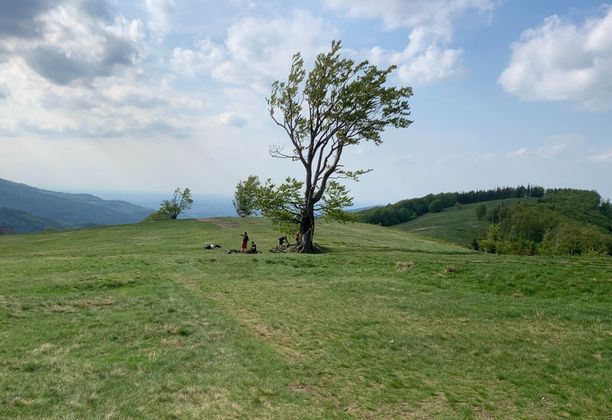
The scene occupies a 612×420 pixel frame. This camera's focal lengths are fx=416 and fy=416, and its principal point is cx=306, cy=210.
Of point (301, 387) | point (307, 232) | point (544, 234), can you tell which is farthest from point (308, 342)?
point (544, 234)

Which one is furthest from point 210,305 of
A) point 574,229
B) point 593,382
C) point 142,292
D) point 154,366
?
point 574,229

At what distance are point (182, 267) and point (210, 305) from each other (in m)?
10.9

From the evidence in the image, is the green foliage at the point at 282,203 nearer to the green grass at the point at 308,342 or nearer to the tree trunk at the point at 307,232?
the tree trunk at the point at 307,232

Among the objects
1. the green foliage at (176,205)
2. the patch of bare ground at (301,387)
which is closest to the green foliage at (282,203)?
the patch of bare ground at (301,387)

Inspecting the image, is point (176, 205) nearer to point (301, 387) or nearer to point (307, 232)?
point (307, 232)

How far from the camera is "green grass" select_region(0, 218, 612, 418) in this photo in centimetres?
1020

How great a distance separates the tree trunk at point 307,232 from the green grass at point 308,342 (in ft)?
42.3

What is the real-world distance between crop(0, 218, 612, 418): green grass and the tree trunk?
12.9 meters

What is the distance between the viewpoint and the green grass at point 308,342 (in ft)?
33.4

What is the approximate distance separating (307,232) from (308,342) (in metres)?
26.0

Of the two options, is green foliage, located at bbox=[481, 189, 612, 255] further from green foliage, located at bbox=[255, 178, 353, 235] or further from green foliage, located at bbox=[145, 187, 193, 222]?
green foliage, located at bbox=[145, 187, 193, 222]

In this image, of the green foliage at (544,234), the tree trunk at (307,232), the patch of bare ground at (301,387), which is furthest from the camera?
the green foliage at (544,234)

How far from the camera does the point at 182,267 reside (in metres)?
29.2

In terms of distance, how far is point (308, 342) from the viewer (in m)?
14.8
